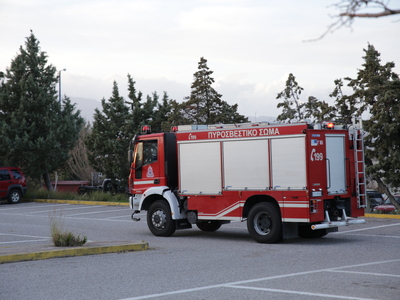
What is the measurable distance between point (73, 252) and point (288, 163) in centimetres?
531

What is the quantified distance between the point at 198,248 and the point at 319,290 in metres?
5.85

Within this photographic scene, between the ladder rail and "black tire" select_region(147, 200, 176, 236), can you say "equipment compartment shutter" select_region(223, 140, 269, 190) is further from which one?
the ladder rail

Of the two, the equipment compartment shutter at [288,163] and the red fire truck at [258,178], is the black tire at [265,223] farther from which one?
the equipment compartment shutter at [288,163]

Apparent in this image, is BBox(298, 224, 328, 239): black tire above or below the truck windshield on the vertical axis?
below

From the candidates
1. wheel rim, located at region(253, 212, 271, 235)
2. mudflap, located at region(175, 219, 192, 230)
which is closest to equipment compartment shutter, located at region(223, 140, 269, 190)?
wheel rim, located at region(253, 212, 271, 235)

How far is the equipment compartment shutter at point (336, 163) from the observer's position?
49.7ft

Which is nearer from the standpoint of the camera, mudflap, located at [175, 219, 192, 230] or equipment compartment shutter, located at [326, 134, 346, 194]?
equipment compartment shutter, located at [326, 134, 346, 194]

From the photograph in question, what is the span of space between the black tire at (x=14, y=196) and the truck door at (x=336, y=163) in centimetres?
2328

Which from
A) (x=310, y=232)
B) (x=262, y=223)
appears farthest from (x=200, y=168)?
(x=310, y=232)

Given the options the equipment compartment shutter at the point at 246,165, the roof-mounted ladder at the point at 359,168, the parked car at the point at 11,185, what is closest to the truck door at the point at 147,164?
the equipment compartment shutter at the point at 246,165

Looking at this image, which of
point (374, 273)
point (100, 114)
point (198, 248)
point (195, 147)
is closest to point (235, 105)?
point (100, 114)

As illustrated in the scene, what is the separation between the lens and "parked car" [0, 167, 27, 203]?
3416 cm

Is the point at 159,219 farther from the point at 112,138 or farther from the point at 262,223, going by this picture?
the point at 112,138

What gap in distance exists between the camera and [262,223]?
603 inches
